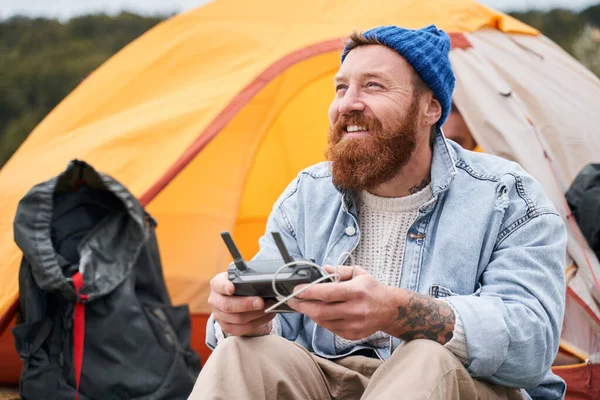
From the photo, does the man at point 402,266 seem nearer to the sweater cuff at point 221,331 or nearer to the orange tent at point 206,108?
the sweater cuff at point 221,331

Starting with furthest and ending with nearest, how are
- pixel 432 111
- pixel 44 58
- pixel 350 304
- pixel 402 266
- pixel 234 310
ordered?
pixel 44 58
pixel 432 111
pixel 402 266
pixel 234 310
pixel 350 304

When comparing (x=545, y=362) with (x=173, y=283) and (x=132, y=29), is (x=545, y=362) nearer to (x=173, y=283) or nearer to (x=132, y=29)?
(x=173, y=283)

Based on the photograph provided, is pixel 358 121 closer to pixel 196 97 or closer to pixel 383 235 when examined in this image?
pixel 383 235

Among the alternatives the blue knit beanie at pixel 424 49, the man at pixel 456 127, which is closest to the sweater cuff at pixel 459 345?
the blue knit beanie at pixel 424 49

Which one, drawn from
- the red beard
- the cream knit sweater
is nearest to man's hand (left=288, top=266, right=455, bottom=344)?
the cream knit sweater

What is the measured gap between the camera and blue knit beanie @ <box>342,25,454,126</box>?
81.3 inches

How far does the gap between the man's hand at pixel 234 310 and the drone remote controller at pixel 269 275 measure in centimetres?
2

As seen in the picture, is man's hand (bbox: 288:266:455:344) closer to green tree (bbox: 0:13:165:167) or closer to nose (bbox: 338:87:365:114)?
nose (bbox: 338:87:365:114)

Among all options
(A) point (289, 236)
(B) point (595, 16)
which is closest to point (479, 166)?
(A) point (289, 236)

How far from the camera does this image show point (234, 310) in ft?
5.82

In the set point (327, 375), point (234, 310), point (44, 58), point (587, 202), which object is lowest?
point (44, 58)

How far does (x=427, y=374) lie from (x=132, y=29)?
60.8ft

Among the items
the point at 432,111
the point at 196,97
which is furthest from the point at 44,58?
the point at 432,111

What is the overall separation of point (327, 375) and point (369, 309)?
0.35 meters
